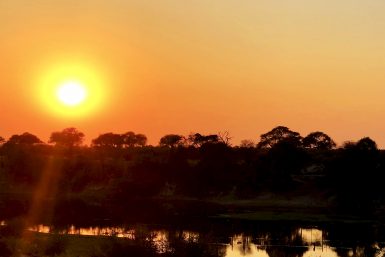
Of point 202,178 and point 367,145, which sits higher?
point 367,145

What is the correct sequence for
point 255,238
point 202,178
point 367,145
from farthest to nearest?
1. point 202,178
2. point 367,145
3. point 255,238

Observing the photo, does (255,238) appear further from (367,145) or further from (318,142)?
(318,142)

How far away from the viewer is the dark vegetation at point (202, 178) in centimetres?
10581

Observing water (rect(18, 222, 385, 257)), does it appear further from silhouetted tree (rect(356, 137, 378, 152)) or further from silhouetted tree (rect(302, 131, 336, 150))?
silhouetted tree (rect(302, 131, 336, 150))

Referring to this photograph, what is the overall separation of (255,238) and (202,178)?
68.6 metres

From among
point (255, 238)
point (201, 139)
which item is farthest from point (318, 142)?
point (255, 238)

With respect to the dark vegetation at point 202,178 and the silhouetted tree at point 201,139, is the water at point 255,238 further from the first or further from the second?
the silhouetted tree at point 201,139

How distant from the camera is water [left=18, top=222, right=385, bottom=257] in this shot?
4784cm

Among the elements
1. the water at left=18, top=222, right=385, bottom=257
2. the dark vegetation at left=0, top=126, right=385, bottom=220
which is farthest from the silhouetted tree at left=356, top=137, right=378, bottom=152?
the water at left=18, top=222, right=385, bottom=257

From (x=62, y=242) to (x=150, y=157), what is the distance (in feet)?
332

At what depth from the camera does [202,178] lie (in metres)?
130

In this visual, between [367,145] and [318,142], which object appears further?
[318,142]

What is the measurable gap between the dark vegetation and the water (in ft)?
67.9

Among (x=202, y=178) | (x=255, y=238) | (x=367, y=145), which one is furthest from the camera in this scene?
(x=202, y=178)
